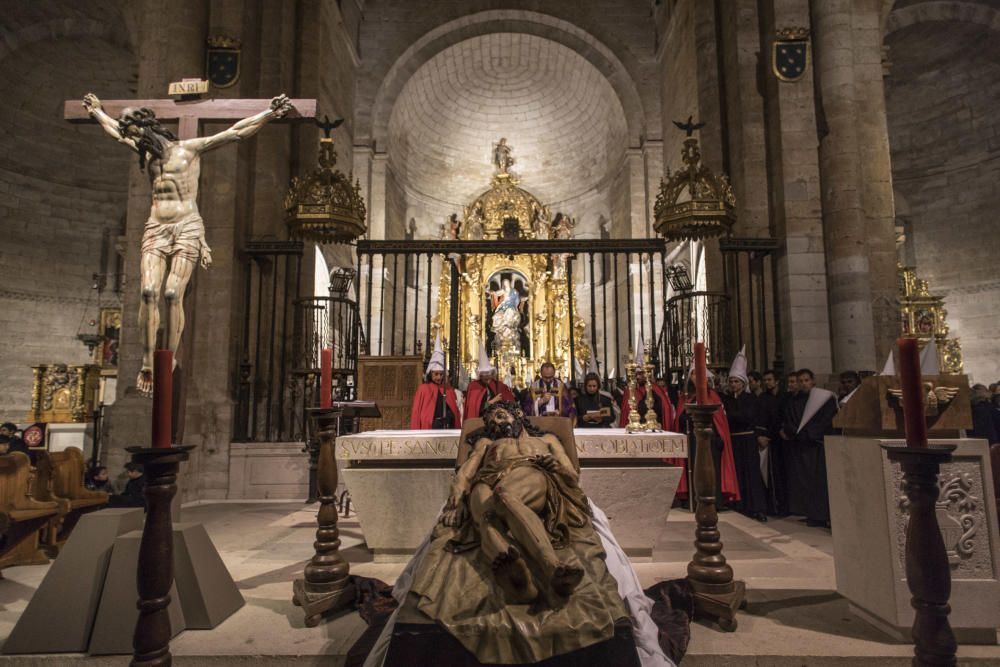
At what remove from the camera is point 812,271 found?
8555 mm

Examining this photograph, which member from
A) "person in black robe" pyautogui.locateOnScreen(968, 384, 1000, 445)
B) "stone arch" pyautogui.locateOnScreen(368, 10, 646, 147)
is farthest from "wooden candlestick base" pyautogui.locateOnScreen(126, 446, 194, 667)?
"stone arch" pyautogui.locateOnScreen(368, 10, 646, 147)

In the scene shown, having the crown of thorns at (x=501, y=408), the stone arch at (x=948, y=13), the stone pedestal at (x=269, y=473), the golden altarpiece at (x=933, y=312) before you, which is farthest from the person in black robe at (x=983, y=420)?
the stone arch at (x=948, y=13)

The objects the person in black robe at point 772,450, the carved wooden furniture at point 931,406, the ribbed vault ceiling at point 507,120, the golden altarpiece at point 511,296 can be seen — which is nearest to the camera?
the carved wooden furniture at point 931,406

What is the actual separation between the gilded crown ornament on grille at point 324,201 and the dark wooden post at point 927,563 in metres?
7.06

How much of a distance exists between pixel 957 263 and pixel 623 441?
49.7 feet

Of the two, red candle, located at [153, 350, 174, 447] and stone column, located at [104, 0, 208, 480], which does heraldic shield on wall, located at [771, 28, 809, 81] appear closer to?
stone column, located at [104, 0, 208, 480]

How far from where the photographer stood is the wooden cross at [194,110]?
5.16 m

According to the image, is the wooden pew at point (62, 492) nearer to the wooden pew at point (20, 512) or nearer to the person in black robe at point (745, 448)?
the wooden pew at point (20, 512)

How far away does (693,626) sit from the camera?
3.37 m

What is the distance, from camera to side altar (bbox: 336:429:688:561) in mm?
4660

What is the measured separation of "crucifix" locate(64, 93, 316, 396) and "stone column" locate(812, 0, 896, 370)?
7034 millimetres

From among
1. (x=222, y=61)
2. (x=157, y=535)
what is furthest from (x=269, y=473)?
(x=157, y=535)

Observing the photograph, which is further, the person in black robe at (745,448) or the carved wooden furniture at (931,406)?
the person in black robe at (745,448)

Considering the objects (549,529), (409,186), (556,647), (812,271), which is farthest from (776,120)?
(409,186)
